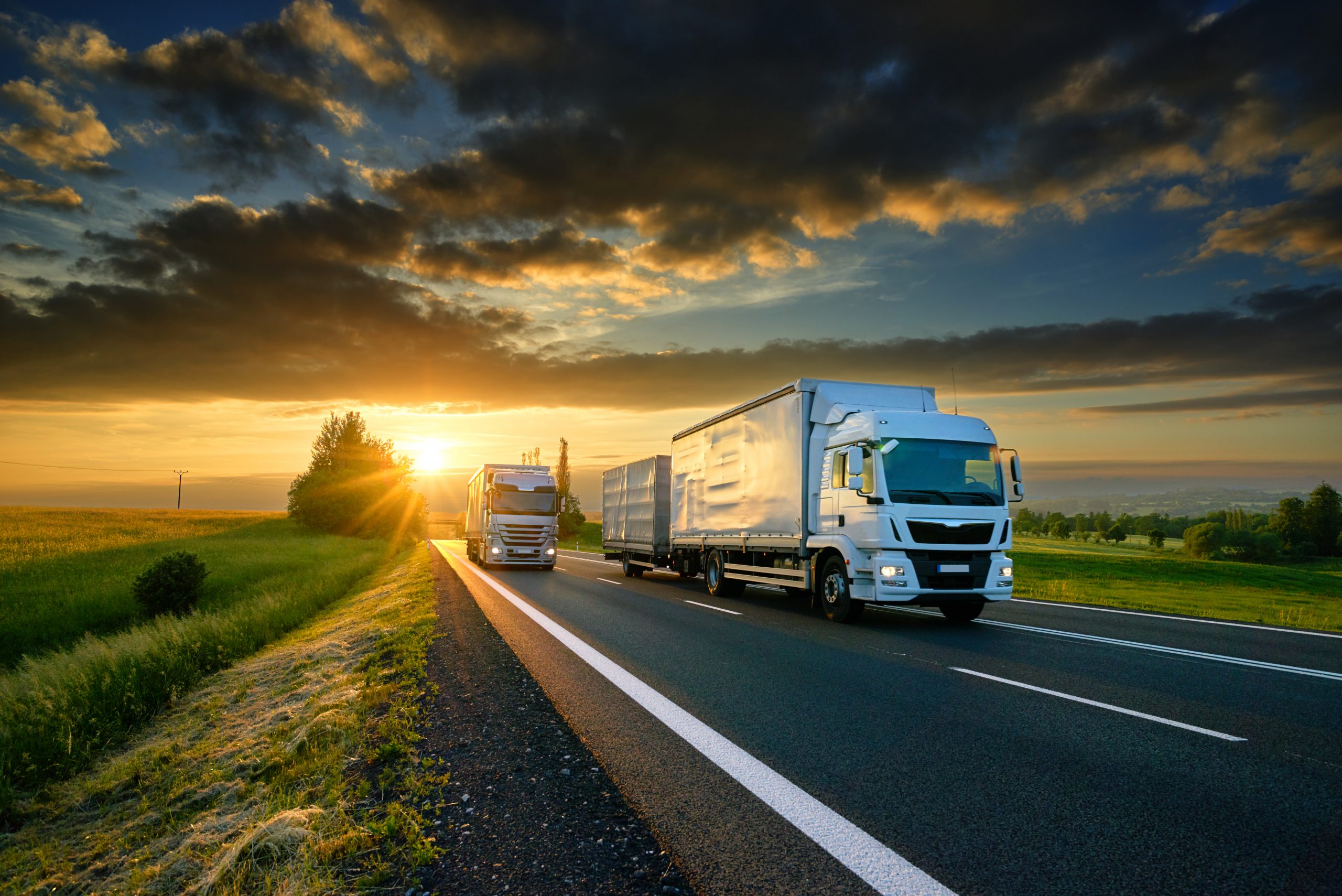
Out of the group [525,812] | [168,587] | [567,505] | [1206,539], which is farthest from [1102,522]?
[525,812]

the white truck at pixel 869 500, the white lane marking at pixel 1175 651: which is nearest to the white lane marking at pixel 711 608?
the white truck at pixel 869 500

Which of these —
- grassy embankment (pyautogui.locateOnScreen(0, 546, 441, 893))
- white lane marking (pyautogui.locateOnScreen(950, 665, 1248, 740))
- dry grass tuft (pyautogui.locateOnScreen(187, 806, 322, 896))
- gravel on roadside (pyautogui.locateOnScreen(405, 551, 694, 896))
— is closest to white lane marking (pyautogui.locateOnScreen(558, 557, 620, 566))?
grassy embankment (pyautogui.locateOnScreen(0, 546, 441, 893))

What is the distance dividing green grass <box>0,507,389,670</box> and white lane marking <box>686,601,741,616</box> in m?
12.7

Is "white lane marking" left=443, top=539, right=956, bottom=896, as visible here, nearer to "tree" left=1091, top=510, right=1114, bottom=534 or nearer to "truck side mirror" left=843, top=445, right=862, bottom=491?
"truck side mirror" left=843, top=445, right=862, bottom=491

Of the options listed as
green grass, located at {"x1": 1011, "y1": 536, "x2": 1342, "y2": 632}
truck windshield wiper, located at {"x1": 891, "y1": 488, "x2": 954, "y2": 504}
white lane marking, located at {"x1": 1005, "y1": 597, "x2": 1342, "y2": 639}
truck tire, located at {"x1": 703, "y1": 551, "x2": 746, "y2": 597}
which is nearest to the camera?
truck windshield wiper, located at {"x1": 891, "y1": 488, "x2": 954, "y2": 504}

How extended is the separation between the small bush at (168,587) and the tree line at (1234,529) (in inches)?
2786

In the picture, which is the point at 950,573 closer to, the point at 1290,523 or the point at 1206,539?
the point at 1206,539

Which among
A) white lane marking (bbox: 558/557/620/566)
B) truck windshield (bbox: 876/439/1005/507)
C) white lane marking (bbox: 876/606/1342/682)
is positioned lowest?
white lane marking (bbox: 558/557/620/566)

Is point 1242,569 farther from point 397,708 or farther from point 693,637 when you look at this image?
point 397,708

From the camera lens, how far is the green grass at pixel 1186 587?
1608 cm

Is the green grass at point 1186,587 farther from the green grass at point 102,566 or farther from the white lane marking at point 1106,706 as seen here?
the green grass at point 102,566

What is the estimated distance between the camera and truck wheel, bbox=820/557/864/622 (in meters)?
10.8

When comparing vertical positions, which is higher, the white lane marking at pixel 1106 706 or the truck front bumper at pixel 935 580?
the truck front bumper at pixel 935 580

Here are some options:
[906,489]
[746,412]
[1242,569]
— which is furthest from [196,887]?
[1242,569]
